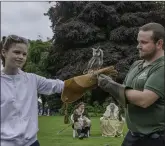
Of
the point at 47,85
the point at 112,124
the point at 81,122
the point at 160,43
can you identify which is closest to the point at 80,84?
the point at 47,85

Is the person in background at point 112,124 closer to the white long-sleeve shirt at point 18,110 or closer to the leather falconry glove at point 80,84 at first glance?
the leather falconry glove at point 80,84

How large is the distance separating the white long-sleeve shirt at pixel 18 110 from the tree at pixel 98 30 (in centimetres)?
2611

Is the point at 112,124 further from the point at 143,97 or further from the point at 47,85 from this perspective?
the point at 143,97

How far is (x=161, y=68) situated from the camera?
9.22 ft

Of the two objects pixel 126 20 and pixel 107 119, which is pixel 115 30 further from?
pixel 107 119

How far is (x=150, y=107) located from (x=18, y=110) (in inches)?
33.0

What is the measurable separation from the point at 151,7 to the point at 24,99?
30.6 metres

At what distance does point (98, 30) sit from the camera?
31.5 m

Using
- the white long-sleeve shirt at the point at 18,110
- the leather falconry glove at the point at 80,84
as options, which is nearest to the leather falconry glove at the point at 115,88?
the leather falconry glove at the point at 80,84

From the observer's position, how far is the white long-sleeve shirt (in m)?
2.77

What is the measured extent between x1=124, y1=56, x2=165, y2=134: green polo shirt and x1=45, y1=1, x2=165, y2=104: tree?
26105mm

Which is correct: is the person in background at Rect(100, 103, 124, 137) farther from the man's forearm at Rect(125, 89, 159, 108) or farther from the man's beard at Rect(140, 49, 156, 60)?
the man's forearm at Rect(125, 89, 159, 108)

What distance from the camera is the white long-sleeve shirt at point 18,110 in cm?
Result: 277

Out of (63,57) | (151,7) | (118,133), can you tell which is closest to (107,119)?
(118,133)
